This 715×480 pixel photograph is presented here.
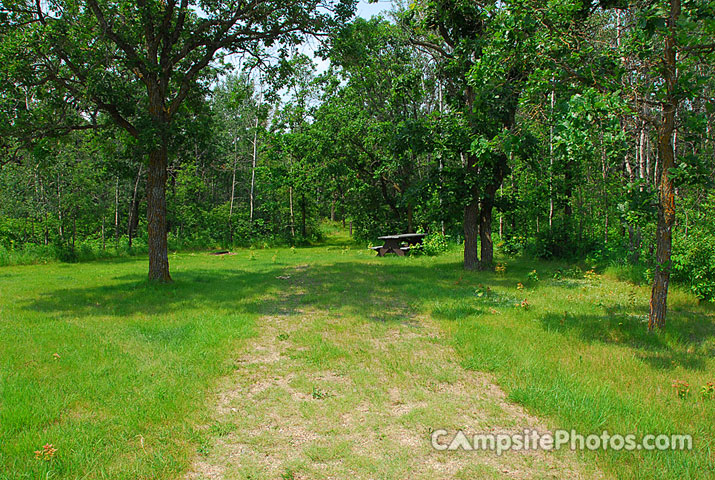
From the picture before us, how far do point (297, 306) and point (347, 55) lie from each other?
678 cm

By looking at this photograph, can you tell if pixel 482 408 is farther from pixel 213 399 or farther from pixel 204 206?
pixel 204 206

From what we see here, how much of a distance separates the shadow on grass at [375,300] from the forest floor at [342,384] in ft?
0.22

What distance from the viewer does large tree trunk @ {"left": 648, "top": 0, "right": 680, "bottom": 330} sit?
5.43 meters

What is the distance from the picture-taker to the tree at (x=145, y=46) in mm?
9484

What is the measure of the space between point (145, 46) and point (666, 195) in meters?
12.3

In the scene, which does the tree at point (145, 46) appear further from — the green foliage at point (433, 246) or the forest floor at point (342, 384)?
the green foliage at point (433, 246)

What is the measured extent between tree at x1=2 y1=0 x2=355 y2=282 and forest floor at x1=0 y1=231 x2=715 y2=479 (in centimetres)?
414

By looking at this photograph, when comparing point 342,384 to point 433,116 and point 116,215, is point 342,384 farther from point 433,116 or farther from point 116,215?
point 116,215

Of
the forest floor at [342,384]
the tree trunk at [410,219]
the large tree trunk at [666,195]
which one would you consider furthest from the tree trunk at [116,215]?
the large tree trunk at [666,195]

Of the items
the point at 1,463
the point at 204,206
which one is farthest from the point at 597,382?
the point at 204,206

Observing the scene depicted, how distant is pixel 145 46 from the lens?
11.3 m

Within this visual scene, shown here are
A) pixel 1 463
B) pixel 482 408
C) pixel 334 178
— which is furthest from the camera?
pixel 334 178

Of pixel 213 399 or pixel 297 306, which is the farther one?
pixel 297 306

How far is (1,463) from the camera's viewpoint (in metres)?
3.09
